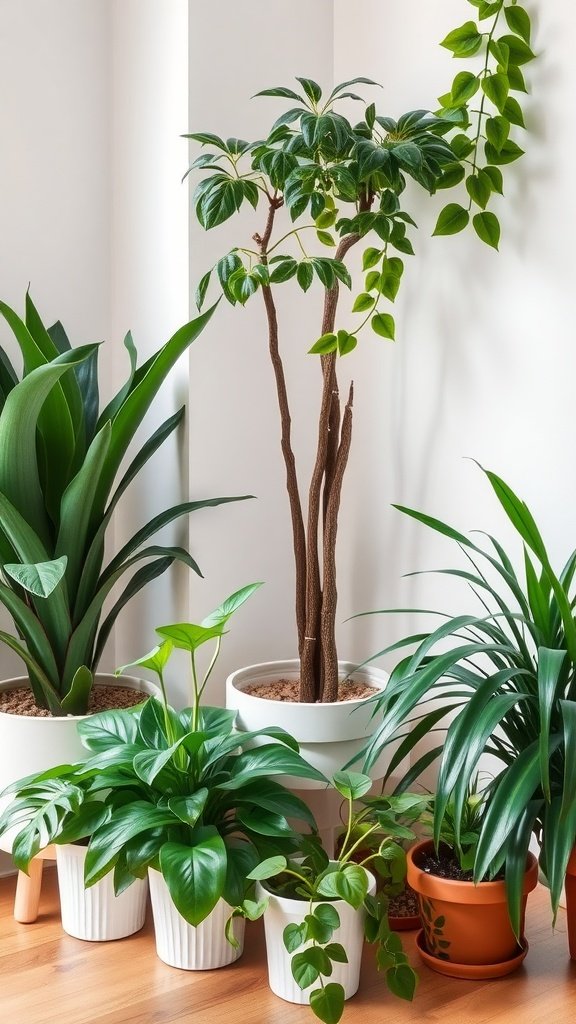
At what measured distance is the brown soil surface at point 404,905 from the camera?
197cm

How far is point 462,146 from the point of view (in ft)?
6.66

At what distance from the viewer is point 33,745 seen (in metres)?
1.97

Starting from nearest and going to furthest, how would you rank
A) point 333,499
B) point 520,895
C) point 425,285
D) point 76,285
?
1. point 520,895
2. point 333,499
3. point 425,285
4. point 76,285

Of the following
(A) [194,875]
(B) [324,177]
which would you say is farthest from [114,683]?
(B) [324,177]

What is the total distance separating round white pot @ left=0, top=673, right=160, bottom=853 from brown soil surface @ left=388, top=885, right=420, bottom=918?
2.17 feet

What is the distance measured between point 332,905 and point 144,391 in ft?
3.29

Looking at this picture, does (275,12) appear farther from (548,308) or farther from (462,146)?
(548,308)

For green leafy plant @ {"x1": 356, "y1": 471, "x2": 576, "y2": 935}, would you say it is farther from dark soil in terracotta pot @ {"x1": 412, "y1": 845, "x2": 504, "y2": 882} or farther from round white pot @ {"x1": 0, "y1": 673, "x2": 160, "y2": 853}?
round white pot @ {"x1": 0, "y1": 673, "x2": 160, "y2": 853}

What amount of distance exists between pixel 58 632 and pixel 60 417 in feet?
1.39

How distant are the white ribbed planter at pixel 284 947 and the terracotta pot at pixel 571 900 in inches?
12.8

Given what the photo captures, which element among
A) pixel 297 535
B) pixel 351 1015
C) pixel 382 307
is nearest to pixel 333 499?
pixel 297 535

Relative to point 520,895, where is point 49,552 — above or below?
above

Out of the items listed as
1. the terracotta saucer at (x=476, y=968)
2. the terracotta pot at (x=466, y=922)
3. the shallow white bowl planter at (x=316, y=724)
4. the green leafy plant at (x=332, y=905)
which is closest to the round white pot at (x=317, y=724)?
the shallow white bowl planter at (x=316, y=724)

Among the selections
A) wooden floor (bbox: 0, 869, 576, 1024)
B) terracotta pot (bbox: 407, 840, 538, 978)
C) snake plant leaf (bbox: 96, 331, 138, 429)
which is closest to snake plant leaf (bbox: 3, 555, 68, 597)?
snake plant leaf (bbox: 96, 331, 138, 429)
